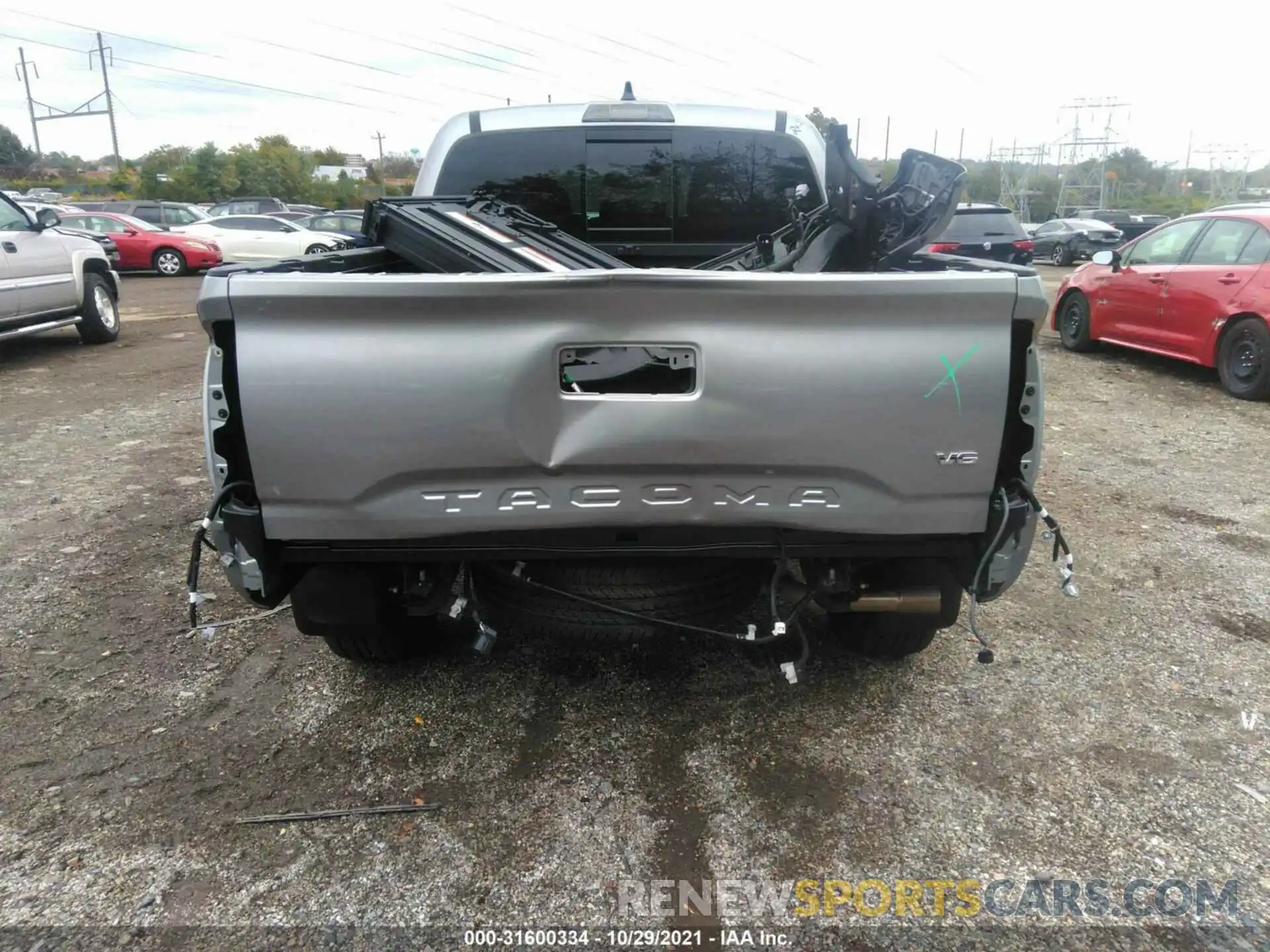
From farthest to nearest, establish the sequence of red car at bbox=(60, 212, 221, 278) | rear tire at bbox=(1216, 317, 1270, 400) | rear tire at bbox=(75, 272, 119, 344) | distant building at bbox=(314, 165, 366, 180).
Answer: distant building at bbox=(314, 165, 366, 180) → red car at bbox=(60, 212, 221, 278) → rear tire at bbox=(75, 272, 119, 344) → rear tire at bbox=(1216, 317, 1270, 400)

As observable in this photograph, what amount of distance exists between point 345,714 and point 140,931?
3.31 ft

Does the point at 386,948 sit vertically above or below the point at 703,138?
below

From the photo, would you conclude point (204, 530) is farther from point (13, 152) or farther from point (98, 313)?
point (13, 152)

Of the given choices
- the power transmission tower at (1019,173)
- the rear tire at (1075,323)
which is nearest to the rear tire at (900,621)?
the rear tire at (1075,323)

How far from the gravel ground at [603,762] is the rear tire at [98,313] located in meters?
6.99

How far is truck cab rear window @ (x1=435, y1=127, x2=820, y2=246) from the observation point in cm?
424

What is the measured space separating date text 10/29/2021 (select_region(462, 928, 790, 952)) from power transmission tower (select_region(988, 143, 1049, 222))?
217 feet

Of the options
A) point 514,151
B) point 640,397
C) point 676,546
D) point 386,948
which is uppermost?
point 514,151

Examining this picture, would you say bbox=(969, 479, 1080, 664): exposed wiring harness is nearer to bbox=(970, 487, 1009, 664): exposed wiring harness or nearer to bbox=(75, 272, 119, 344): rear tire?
bbox=(970, 487, 1009, 664): exposed wiring harness

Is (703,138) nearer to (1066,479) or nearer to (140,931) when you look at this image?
(1066,479)

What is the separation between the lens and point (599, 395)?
2.40m

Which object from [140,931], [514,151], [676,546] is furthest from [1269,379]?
[140,931]

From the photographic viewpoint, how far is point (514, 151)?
430 centimetres

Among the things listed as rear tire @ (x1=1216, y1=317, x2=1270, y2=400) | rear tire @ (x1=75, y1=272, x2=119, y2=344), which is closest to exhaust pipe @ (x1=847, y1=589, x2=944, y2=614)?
rear tire @ (x1=1216, y1=317, x2=1270, y2=400)
